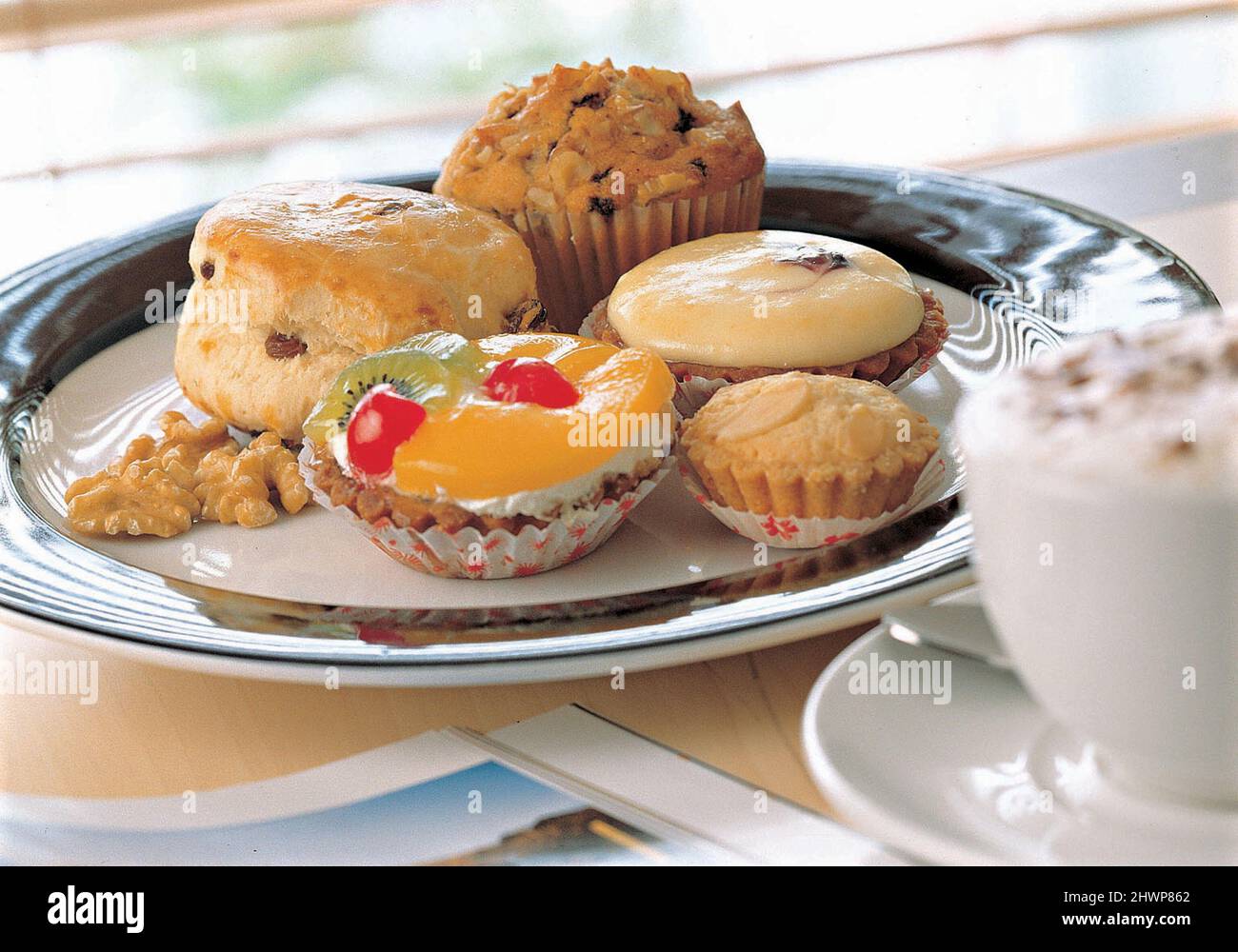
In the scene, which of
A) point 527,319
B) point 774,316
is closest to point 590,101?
point 527,319

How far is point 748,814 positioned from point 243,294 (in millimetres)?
905

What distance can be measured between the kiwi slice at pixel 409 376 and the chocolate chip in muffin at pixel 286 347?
22 cm

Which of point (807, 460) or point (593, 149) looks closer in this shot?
point (807, 460)

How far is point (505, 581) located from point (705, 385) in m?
0.34

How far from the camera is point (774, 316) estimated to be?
1.49 meters

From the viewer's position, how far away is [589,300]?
6.51 ft

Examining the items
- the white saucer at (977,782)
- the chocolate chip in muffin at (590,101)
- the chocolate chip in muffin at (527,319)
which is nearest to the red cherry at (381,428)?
the chocolate chip in muffin at (527,319)

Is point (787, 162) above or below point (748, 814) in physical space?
above

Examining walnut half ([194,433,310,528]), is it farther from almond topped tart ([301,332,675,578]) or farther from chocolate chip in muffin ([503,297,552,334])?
chocolate chip in muffin ([503,297,552,334])

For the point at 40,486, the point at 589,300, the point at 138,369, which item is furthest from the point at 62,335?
the point at 589,300

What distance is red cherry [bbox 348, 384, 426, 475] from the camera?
1234mm

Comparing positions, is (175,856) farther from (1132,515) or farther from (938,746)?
(1132,515)

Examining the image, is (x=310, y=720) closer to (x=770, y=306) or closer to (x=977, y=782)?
(x=977, y=782)

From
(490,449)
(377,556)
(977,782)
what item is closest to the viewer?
(977,782)
